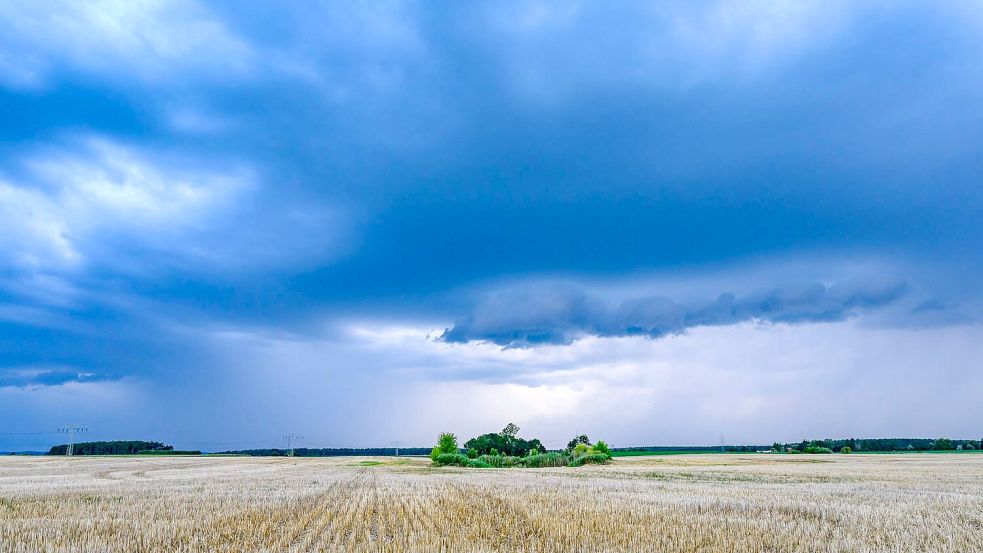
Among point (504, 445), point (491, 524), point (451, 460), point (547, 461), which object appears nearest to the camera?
point (491, 524)

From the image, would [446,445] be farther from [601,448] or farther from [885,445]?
[885,445]

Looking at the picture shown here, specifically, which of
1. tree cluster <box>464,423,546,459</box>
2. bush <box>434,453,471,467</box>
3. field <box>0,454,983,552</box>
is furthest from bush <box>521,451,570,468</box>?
field <box>0,454,983,552</box>

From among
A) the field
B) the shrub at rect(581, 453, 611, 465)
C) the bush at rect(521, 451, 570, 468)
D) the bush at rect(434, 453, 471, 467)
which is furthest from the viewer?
the bush at rect(521, 451, 570, 468)

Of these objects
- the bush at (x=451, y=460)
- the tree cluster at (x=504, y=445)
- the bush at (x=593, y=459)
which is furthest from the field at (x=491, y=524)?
the tree cluster at (x=504, y=445)

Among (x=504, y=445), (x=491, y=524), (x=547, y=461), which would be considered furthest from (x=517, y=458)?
(x=491, y=524)

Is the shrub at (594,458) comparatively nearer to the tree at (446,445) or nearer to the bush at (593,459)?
the bush at (593,459)

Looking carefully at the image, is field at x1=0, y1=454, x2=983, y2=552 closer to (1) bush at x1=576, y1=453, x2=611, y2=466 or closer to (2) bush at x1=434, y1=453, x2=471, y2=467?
(2) bush at x1=434, y1=453, x2=471, y2=467

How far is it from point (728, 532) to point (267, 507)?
41.6 ft

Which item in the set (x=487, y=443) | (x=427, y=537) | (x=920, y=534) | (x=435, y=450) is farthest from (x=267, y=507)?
(x=487, y=443)

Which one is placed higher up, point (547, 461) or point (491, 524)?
point (491, 524)

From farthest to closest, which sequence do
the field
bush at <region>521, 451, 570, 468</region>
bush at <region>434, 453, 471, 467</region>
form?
bush at <region>521, 451, 570, 468</region>
bush at <region>434, 453, 471, 467</region>
the field

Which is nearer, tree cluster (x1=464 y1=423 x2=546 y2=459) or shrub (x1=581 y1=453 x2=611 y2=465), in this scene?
shrub (x1=581 y1=453 x2=611 y2=465)

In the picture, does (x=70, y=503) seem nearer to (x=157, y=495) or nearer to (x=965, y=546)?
(x=157, y=495)

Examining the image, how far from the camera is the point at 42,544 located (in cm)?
1055
